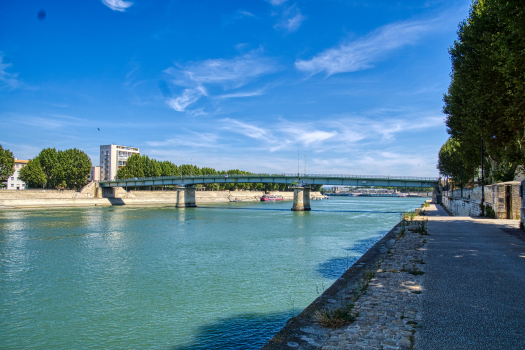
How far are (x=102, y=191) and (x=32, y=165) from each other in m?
20.6

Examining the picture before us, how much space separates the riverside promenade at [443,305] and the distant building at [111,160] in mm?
174242

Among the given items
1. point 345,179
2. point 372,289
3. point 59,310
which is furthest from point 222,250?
point 345,179

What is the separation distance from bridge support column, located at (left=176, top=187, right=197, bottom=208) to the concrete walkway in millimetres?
82264

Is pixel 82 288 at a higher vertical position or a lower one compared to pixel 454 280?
lower

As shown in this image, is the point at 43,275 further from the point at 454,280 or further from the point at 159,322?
the point at 454,280

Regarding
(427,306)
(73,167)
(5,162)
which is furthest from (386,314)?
(73,167)

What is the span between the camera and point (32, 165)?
99688 mm

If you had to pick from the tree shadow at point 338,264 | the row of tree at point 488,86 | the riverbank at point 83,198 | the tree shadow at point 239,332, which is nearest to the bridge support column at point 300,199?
the row of tree at point 488,86

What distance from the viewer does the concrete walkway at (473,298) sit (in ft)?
19.7

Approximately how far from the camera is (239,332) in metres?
10.1

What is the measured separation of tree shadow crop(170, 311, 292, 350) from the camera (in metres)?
9.24

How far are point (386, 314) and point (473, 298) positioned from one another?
7.85 ft

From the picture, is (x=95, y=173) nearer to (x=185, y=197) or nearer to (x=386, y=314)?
(x=185, y=197)

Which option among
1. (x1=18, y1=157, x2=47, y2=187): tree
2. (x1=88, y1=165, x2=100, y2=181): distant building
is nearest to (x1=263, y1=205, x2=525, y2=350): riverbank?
(x1=18, y1=157, x2=47, y2=187): tree
